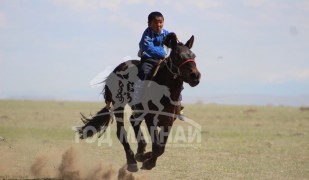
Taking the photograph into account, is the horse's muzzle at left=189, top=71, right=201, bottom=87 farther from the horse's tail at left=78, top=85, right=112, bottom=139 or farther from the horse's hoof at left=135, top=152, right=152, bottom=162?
the horse's tail at left=78, top=85, right=112, bottom=139

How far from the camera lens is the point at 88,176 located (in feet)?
36.2

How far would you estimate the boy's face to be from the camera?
10031 mm

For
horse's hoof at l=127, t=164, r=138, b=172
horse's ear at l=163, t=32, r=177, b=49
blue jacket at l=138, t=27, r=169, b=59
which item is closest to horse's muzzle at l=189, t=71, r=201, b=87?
horse's ear at l=163, t=32, r=177, b=49

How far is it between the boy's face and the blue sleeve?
16cm

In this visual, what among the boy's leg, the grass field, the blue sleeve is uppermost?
the blue sleeve

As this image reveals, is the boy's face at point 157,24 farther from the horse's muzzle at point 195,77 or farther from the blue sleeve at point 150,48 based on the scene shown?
the horse's muzzle at point 195,77

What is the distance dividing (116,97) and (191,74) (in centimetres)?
282

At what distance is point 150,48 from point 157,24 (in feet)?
1.38

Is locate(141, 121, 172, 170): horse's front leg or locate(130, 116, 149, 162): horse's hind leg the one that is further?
locate(130, 116, 149, 162): horse's hind leg

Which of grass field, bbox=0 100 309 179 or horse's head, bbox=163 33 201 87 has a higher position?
horse's head, bbox=163 33 201 87

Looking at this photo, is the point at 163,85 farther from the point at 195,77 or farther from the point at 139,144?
the point at 139,144

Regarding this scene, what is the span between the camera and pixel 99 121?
1195 cm

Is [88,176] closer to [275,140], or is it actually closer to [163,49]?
[163,49]

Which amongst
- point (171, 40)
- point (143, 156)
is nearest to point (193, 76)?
point (171, 40)
